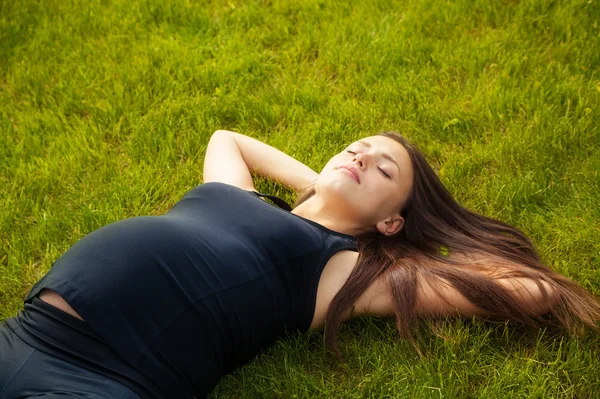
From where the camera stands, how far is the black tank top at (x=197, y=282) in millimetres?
2605

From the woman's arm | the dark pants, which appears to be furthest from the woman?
the woman's arm

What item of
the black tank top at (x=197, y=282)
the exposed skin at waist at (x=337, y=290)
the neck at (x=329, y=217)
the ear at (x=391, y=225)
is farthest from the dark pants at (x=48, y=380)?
the ear at (x=391, y=225)

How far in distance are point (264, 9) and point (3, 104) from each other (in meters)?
2.20

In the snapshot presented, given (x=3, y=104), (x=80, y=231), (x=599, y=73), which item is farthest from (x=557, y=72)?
(x=3, y=104)

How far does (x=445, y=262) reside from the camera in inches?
130

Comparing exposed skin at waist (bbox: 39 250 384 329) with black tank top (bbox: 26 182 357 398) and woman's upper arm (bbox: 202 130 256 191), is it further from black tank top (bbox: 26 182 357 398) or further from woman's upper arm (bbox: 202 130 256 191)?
woman's upper arm (bbox: 202 130 256 191)

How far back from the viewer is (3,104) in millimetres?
4812

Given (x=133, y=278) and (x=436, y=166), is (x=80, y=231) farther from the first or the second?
(x=436, y=166)

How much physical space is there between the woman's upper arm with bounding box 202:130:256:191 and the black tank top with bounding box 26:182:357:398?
37 centimetres

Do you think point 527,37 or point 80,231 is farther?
point 527,37

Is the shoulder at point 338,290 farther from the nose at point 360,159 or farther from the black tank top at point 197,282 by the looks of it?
the nose at point 360,159

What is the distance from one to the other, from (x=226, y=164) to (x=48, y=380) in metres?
1.59

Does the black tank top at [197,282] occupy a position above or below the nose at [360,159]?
below

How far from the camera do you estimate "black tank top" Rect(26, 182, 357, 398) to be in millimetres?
2605
